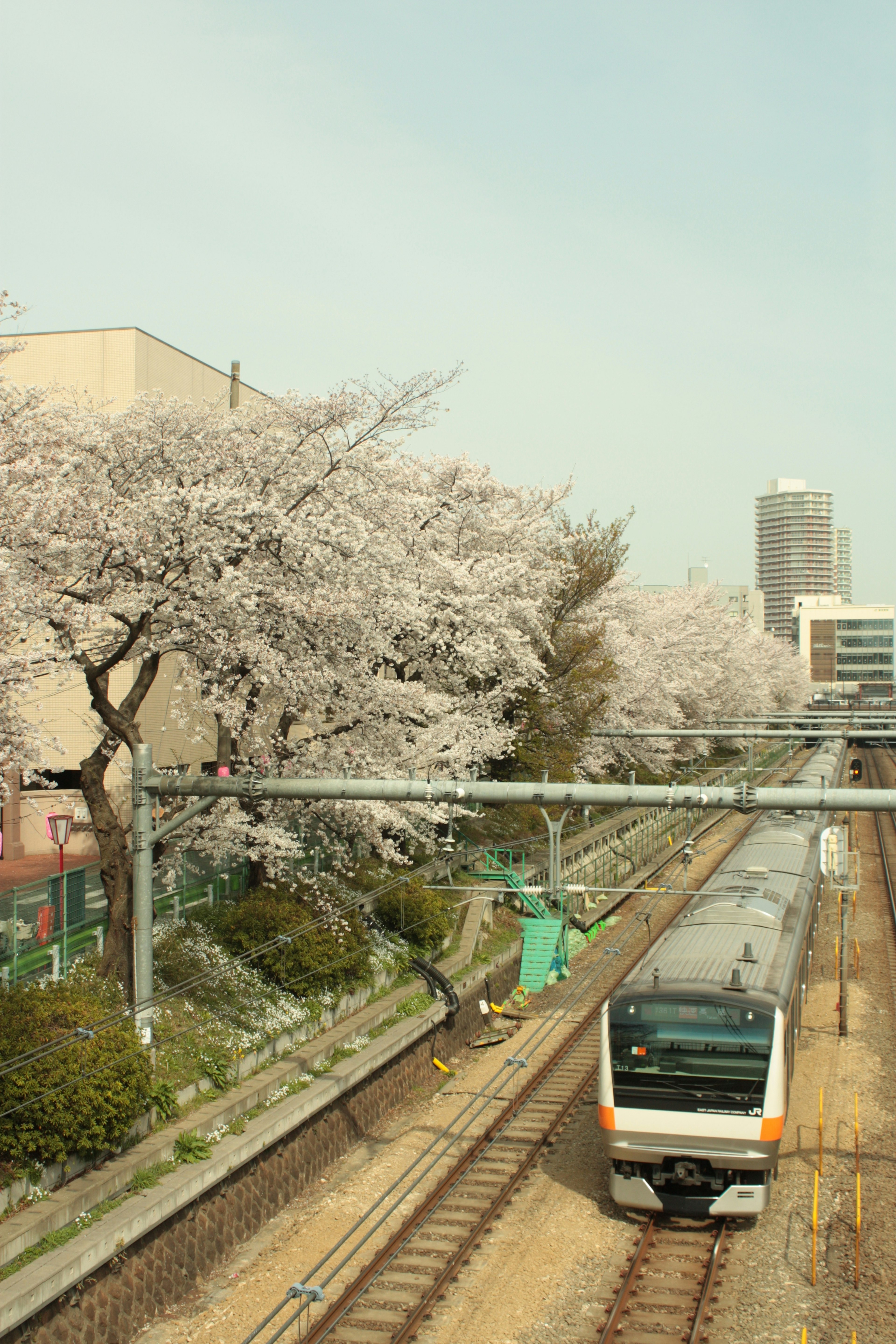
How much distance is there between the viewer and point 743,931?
15.6 metres

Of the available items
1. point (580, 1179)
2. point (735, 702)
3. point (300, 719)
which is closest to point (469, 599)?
point (300, 719)

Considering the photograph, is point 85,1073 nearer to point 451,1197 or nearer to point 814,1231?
point 451,1197

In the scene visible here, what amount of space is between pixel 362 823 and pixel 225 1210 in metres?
6.96

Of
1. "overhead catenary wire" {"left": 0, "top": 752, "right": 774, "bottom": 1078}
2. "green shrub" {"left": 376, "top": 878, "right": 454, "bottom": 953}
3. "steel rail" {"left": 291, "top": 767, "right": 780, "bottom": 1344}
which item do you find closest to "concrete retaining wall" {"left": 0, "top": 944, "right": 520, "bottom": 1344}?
"overhead catenary wire" {"left": 0, "top": 752, "right": 774, "bottom": 1078}

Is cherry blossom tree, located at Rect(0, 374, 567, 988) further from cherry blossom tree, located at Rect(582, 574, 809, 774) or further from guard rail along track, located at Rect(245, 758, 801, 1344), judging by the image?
cherry blossom tree, located at Rect(582, 574, 809, 774)

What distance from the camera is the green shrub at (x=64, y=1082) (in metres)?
11.4

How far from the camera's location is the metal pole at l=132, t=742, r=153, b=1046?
12969mm

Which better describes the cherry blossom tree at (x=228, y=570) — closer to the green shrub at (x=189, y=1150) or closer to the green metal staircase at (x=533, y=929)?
the green shrub at (x=189, y=1150)

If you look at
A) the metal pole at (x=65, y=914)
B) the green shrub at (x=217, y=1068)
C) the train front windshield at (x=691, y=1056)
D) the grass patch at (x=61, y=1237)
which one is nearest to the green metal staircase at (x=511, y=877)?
the green shrub at (x=217, y=1068)

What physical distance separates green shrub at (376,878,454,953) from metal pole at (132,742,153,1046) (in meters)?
10.3

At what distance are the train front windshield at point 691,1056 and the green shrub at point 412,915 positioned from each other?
1084cm

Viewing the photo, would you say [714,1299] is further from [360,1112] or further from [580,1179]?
[360,1112]

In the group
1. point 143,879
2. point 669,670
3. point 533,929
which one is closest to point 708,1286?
point 143,879

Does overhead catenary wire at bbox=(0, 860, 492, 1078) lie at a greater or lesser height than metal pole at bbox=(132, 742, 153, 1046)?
lesser
